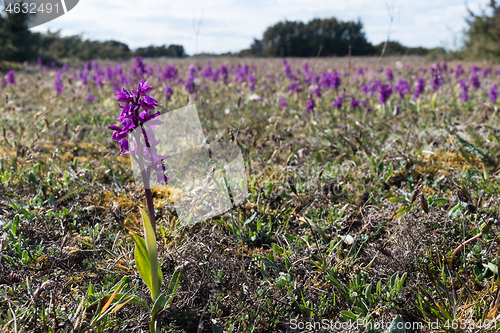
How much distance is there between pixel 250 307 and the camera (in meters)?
1.70

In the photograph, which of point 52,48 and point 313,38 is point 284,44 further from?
point 52,48

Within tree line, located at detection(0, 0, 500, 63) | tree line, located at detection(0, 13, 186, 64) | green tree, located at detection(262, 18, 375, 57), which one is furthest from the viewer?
green tree, located at detection(262, 18, 375, 57)

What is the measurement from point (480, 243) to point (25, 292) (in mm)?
2576

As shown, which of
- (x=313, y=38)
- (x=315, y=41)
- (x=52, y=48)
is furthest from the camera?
(x=313, y=38)

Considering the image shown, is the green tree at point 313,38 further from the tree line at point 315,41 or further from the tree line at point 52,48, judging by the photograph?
A: the tree line at point 52,48

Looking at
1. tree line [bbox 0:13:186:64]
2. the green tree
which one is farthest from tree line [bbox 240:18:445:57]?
tree line [bbox 0:13:186:64]

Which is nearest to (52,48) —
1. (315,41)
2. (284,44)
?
(284,44)

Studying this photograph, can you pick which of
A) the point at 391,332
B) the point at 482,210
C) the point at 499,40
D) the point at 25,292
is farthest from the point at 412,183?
the point at 499,40

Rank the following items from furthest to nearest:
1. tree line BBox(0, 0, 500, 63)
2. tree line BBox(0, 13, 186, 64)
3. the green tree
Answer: the green tree → tree line BBox(0, 0, 500, 63) → tree line BBox(0, 13, 186, 64)

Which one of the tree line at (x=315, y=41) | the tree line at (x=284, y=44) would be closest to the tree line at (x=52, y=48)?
the tree line at (x=284, y=44)

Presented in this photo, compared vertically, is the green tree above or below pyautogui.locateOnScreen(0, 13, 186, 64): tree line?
above

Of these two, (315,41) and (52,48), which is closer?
(52,48)

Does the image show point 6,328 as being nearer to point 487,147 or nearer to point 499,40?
point 487,147

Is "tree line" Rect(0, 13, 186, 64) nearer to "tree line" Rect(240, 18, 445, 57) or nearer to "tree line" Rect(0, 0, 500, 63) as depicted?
"tree line" Rect(0, 0, 500, 63)
